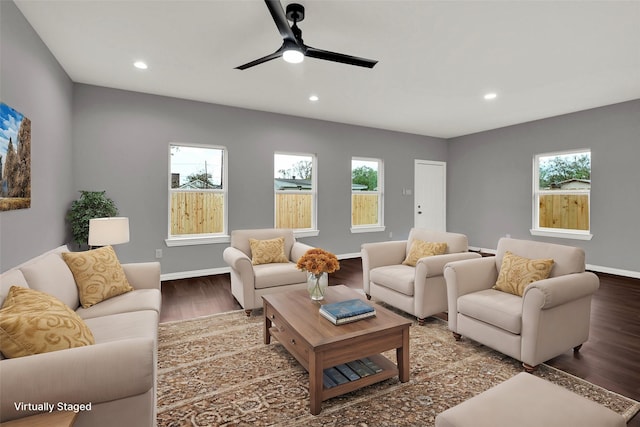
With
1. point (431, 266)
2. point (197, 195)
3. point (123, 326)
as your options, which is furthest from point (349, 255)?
point (123, 326)

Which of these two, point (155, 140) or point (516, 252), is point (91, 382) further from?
point (155, 140)

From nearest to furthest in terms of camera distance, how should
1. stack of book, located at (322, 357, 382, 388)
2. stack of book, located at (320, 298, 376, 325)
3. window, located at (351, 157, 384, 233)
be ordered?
stack of book, located at (322, 357, 382, 388) → stack of book, located at (320, 298, 376, 325) → window, located at (351, 157, 384, 233)

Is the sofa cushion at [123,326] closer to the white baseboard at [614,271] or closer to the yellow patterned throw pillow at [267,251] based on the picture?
the yellow patterned throw pillow at [267,251]

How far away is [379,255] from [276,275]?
1.20m

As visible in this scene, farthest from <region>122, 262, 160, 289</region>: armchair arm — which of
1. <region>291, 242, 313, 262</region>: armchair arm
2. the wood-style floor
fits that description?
<region>291, 242, 313, 262</region>: armchair arm

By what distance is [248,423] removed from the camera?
5.78 feet

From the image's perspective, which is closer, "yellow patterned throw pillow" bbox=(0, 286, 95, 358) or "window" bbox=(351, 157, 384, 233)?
"yellow patterned throw pillow" bbox=(0, 286, 95, 358)

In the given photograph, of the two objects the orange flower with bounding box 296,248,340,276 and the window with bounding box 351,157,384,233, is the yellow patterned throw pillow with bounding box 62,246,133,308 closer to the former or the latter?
the orange flower with bounding box 296,248,340,276

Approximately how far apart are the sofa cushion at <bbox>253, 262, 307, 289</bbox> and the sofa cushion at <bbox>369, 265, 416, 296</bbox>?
0.80 meters

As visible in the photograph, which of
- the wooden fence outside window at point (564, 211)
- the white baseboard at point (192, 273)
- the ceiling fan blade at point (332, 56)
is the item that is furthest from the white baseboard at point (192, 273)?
the wooden fence outside window at point (564, 211)

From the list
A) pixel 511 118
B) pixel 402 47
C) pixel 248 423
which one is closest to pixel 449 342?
pixel 248 423

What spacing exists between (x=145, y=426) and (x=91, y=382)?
309mm

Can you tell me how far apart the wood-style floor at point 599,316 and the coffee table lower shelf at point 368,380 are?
128cm

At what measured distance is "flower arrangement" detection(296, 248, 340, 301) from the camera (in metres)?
2.44
